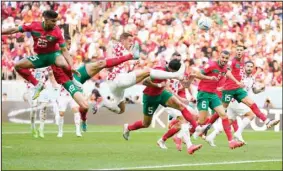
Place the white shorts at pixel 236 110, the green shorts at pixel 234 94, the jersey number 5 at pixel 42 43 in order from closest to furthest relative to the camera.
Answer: the jersey number 5 at pixel 42 43, the green shorts at pixel 234 94, the white shorts at pixel 236 110

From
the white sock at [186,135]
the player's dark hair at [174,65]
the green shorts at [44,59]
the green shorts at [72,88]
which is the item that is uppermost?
the player's dark hair at [174,65]

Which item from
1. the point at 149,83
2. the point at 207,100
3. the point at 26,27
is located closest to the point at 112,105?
the point at 149,83

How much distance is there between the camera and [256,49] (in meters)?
36.0

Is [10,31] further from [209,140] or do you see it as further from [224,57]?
[209,140]

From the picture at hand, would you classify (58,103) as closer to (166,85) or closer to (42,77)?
(42,77)

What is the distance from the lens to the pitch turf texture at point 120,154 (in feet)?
54.0

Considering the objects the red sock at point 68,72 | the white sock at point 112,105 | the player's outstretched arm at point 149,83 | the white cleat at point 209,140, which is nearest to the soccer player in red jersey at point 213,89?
the white cleat at point 209,140

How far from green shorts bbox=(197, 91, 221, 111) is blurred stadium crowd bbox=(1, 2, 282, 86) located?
12.7m

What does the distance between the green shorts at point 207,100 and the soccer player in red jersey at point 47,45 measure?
359cm

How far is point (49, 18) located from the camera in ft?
59.1

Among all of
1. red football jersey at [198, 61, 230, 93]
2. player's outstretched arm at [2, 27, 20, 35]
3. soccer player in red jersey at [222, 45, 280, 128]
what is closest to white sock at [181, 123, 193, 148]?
red football jersey at [198, 61, 230, 93]

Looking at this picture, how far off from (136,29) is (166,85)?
60.6 ft

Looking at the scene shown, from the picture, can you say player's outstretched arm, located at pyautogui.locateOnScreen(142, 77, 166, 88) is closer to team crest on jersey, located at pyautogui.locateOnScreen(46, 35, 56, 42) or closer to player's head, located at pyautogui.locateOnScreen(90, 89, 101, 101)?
team crest on jersey, located at pyautogui.locateOnScreen(46, 35, 56, 42)

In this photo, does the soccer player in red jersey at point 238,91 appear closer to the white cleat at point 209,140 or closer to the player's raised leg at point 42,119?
the white cleat at point 209,140
